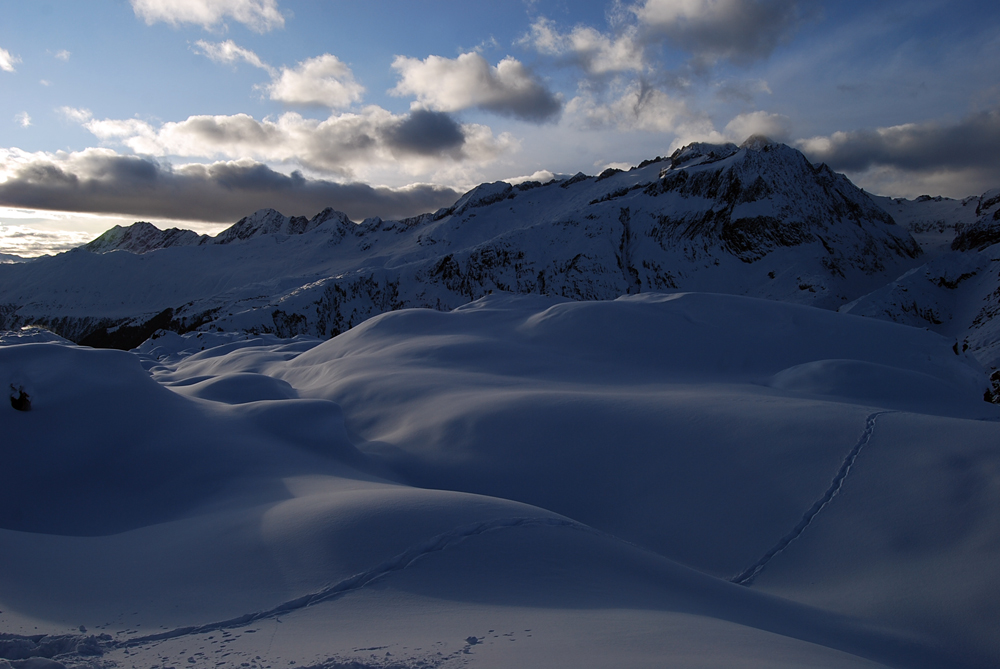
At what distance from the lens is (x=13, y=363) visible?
923cm

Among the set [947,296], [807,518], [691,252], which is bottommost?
[807,518]

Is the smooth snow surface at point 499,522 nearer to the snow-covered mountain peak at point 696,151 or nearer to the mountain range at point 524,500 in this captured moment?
the mountain range at point 524,500

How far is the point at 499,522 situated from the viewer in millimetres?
5488

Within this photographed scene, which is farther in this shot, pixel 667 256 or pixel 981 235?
pixel 667 256

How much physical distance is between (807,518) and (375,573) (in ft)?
18.1

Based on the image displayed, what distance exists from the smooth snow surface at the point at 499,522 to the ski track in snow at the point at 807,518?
1.8 inches

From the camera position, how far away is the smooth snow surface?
3.91m

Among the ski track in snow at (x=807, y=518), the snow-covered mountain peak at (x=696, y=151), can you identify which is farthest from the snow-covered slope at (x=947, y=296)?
the snow-covered mountain peak at (x=696, y=151)

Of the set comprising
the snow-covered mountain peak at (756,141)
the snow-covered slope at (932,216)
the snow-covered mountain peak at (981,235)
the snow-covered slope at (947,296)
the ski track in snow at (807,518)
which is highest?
the snow-covered mountain peak at (756,141)

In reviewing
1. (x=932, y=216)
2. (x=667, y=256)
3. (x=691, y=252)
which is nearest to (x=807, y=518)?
(x=667, y=256)

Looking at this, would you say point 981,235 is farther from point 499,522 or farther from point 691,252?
point 499,522

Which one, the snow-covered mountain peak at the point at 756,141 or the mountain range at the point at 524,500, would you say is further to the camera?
the snow-covered mountain peak at the point at 756,141

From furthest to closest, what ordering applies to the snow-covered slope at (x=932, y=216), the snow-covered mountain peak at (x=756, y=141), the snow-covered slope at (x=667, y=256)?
the snow-covered mountain peak at (x=756, y=141) < the snow-covered slope at (x=932, y=216) < the snow-covered slope at (x=667, y=256)

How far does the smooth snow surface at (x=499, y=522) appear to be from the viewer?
3.91 meters
